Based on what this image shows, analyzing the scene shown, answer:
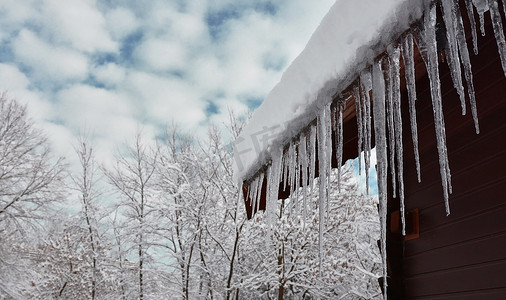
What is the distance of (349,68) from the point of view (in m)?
1.30

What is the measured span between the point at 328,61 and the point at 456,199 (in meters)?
1.20

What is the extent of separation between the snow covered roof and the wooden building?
3.1 inches

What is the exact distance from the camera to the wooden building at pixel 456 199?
5.75 feet

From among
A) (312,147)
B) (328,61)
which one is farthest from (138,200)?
(328,61)

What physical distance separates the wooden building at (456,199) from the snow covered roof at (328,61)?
79 mm

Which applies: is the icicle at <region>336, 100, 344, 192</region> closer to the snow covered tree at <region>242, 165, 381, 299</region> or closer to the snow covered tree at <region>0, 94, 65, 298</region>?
the snow covered tree at <region>242, 165, 381, 299</region>

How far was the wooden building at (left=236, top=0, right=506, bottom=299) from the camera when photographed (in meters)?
1.75

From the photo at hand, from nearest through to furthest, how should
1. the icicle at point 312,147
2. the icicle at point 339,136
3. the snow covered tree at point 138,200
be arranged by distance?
1. the icicle at point 339,136
2. the icicle at point 312,147
3. the snow covered tree at point 138,200

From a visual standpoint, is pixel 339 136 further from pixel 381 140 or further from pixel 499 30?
pixel 499 30

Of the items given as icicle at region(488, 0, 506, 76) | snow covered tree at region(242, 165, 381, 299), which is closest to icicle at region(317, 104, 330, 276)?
icicle at region(488, 0, 506, 76)

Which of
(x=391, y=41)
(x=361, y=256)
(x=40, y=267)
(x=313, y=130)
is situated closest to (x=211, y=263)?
(x=361, y=256)

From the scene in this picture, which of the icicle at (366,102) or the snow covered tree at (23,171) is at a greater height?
the snow covered tree at (23,171)

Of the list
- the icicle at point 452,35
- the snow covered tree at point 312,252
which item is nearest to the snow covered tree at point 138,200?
the snow covered tree at point 312,252

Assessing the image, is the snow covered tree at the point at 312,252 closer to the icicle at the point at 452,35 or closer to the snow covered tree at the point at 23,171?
the snow covered tree at the point at 23,171
